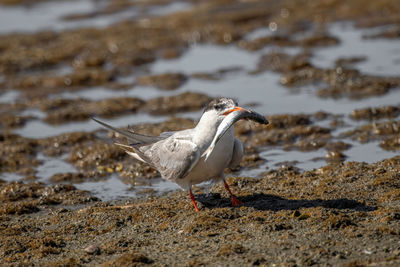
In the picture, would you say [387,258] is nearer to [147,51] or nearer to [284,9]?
[147,51]

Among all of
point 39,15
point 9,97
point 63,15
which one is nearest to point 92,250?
point 9,97

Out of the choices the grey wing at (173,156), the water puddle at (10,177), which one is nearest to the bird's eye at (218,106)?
the grey wing at (173,156)

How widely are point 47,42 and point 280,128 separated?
10389 mm

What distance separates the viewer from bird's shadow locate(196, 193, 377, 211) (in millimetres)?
5758

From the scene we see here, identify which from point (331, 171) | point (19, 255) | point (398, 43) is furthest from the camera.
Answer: point (398, 43)

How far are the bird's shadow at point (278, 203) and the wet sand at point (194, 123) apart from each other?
25 millimetres

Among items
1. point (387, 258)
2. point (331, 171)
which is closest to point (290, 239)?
point (387, 258)

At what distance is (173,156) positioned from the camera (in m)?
6.21

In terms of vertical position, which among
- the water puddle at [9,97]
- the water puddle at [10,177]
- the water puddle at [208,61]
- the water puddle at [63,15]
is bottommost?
the water puddle at [10,177]

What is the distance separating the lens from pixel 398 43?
13.6 m

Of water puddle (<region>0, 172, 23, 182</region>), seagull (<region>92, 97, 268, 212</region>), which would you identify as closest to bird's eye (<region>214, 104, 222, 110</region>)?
seagull (<region>92, 97, 268, 212</region>)

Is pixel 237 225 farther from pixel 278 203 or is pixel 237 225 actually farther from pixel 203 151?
pixel 203 151

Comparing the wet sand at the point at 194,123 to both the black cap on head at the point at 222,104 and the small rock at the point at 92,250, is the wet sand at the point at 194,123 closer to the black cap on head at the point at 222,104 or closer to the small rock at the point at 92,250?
the small rock at the point at 92,250

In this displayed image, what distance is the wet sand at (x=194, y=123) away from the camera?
5.26 metres
